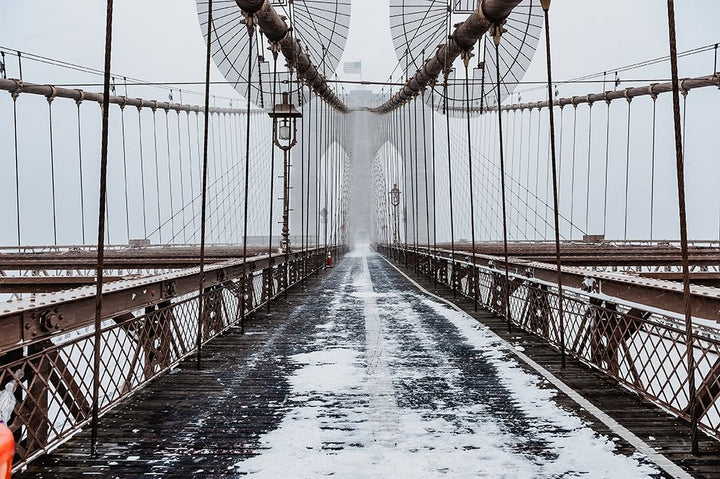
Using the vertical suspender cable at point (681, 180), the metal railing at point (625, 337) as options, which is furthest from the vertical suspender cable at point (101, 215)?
the metal railing at point (625, 337)

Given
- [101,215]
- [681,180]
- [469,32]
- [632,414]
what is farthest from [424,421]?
[469,32]

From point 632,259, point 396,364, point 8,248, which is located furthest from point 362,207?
point 396,364

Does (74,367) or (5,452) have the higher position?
(5,452)

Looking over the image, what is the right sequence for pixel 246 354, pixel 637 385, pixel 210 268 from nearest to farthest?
pixel 637 385 → pixel 246 354 → pixel 210 268

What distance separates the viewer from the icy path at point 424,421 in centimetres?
411

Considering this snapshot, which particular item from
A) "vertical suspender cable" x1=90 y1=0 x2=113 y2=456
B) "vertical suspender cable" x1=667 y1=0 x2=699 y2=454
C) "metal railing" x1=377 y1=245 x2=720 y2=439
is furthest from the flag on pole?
"vertical suspender cable" x1=667 y1=0 x2=699 y2=454

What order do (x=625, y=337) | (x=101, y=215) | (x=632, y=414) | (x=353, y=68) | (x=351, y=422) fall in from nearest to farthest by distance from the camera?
(x=101, y=215)
(x=351, y=422)
(x=632, y=414)
(x=625, y=337)
(x=353, y=68)

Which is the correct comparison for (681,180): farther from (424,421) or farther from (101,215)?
(101,215)

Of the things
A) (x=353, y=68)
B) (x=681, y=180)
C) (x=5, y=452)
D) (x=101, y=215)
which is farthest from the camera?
(x=353, y=68)

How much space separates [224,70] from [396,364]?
1527 centimetres

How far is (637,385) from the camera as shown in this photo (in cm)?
601

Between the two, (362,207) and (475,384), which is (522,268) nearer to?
(475,384)

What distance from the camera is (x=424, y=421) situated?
5109 mm

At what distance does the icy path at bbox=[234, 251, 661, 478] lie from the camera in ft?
13.5
